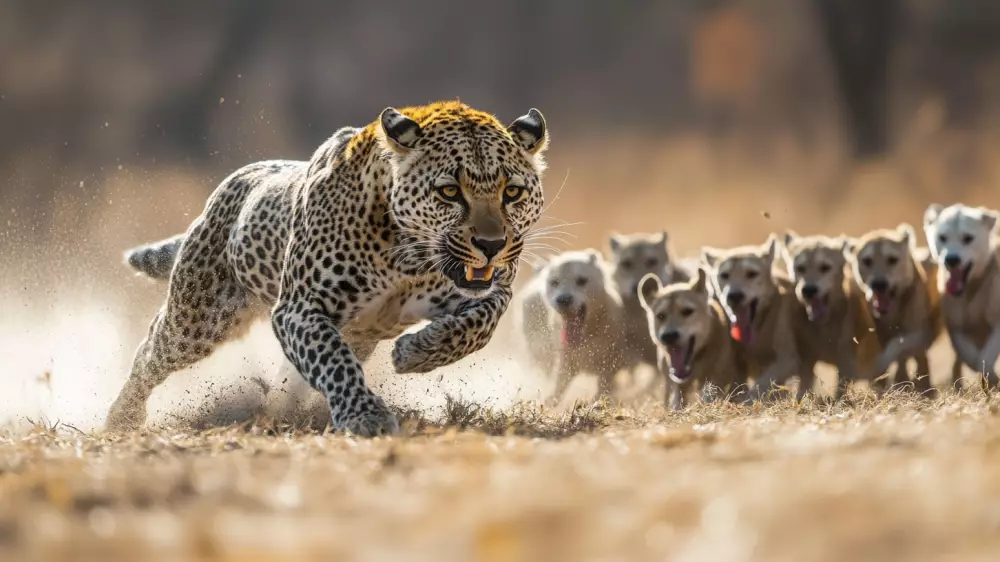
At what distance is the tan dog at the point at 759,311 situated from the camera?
28.1 feet

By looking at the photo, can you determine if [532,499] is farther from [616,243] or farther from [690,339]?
[616,243]

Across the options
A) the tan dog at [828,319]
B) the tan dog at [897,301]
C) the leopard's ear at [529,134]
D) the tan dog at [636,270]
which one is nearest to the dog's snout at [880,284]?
the tan dog at [897,301]

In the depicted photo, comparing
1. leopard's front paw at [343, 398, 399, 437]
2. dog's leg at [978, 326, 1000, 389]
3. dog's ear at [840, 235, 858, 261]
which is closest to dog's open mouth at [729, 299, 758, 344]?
dog's ear at [840, 235, 858, 261]

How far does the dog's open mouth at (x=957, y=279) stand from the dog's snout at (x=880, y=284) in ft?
1.19

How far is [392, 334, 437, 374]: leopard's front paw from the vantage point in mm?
5289

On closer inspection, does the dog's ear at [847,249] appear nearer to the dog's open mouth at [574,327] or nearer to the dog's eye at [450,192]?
the dog's open mouth at [574,327]

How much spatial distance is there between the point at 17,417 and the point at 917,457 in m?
5.14

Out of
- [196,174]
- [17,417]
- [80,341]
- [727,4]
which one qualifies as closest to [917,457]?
[17,417]

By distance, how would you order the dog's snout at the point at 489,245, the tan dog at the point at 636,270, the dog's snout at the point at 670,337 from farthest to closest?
1. the tan dog at the point at 636,270
2. the dog's snout at the point at 670,337
3. the dog's snout at the point at 489,245

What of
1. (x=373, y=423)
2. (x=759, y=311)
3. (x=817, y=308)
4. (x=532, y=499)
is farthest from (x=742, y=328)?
(x=532, y=499)

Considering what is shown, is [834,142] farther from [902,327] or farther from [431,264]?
[431,264]

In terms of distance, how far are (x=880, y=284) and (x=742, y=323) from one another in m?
0.84

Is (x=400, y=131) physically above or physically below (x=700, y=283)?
above

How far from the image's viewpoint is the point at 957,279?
8492 mm
